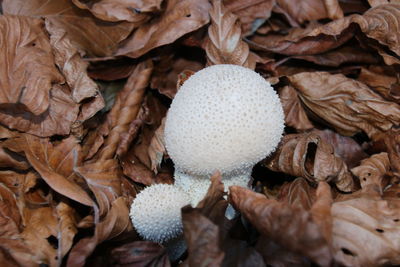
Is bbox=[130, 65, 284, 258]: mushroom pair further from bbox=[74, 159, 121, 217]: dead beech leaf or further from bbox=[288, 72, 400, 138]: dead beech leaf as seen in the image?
bbox=[288, 72, 400, 138]: dead beech leaf

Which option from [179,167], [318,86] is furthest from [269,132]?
[318,86]

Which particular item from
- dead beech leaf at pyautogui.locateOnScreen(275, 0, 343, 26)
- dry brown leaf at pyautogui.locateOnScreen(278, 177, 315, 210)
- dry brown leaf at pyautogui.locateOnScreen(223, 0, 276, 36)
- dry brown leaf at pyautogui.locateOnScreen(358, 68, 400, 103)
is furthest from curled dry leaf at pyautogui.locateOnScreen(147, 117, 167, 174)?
dry brown leaf at pyautogui.locateOnScreen(358, 68, 400, 103)

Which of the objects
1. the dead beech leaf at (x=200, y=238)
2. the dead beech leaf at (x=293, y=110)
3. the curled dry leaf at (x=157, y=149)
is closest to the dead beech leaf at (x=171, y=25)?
the curled dry leaf at (x=157, y=149)

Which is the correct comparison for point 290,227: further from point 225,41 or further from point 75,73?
point 75,73

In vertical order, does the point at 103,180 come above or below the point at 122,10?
below

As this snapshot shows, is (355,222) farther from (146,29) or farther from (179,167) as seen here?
(146,29)

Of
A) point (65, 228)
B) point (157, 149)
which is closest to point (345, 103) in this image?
point (157, 149)
